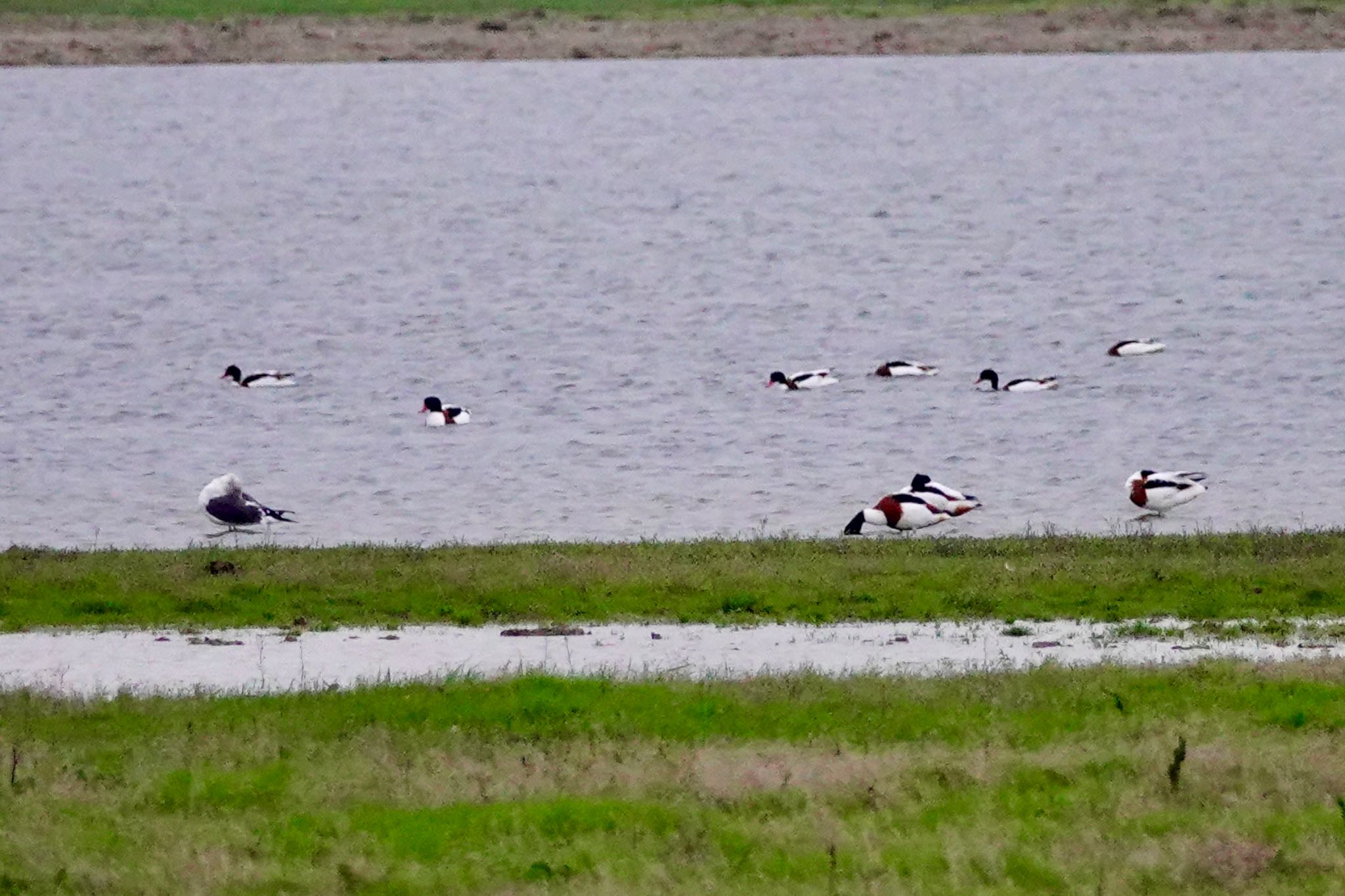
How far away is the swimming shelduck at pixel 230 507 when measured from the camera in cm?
2367

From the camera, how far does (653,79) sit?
106 metres

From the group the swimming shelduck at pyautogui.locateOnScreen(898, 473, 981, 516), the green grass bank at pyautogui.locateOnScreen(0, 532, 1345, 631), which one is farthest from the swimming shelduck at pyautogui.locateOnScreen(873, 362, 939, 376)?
the green grass bank at pyautogui.locateOnScreen(0, 532, 1345, 631)

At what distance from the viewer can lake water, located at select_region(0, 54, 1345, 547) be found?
2752cm

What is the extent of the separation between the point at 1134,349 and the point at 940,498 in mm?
15174

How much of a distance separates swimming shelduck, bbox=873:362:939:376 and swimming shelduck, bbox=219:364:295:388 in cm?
993

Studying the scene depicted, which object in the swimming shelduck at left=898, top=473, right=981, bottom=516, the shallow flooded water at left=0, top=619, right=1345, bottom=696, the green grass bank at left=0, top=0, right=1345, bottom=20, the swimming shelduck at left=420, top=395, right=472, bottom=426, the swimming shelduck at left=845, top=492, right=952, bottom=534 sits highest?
the green grass bank at left=0, top=0, right=1345, bottom=20

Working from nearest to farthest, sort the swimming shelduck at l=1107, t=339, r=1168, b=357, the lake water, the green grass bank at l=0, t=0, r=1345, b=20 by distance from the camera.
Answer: the lake water → the swimming shelduck at l=1107, t=339, r=1168, b=357 → the green grass bank at l=0, t=0, r=1345, b=20

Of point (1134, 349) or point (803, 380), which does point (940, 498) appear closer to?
point (803, 380)

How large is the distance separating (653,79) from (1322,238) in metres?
57.0

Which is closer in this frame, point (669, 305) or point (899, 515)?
point (899, 515)

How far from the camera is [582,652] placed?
16.0 meters

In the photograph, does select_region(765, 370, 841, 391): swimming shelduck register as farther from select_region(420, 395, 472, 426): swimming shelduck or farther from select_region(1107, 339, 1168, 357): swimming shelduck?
select_region(1107, 339, 1168, 357): swimming shelduck

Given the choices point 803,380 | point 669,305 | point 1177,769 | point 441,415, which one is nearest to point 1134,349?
point 803,380

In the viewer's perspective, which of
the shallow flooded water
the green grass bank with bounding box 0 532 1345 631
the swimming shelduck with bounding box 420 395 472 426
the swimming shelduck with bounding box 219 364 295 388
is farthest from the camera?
the swimming shelduck with bounding box 219 364 295 388
